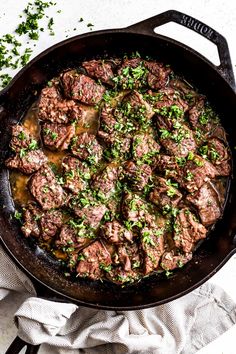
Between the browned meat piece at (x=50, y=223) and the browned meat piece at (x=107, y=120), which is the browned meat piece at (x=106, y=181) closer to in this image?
the browned meat piece at (x=107, y=120)

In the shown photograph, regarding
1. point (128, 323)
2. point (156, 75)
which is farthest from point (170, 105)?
point (128, 323)

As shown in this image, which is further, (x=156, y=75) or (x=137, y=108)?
(x=156, y=75)

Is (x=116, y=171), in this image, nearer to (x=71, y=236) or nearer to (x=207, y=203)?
(x=71, y=236)

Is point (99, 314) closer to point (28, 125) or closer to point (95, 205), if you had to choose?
point (95, 205)

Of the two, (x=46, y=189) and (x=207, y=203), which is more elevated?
(x=46, y=189)

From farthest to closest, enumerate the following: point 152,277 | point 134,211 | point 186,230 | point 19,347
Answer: point 152,277 < point 186,230 < point 134,211 < point 19,347

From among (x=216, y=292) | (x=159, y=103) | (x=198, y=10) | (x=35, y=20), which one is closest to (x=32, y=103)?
(x=35, y=20)

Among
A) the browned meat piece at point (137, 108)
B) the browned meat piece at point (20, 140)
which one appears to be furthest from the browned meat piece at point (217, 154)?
the browned meat piece at point (20, 140)
